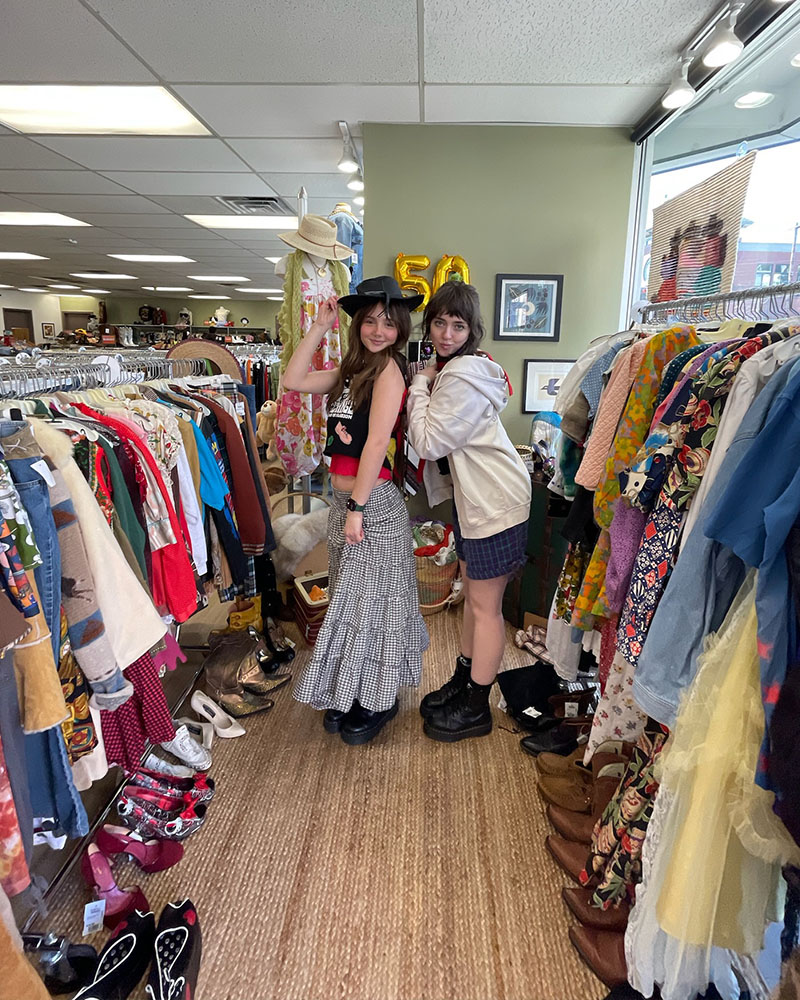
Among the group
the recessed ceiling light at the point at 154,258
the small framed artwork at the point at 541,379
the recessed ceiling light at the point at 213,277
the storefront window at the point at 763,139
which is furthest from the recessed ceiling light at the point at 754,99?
the recessed ceiling light at the point at 213,277

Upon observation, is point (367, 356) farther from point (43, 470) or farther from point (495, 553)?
point (43, 470)

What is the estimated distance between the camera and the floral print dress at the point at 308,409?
2.68m

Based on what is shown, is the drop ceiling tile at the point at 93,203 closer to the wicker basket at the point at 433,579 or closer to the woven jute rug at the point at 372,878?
the wicker basket at the point at 433,579

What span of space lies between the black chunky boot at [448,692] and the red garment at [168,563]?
970 mm

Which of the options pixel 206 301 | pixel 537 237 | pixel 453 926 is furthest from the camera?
pixel 206 301

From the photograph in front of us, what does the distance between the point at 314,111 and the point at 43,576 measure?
251cm

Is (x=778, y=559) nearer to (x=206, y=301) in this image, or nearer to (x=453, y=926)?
(x=453, y=926)

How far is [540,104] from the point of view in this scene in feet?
8.41

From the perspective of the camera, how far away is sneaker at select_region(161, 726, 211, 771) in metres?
1.82

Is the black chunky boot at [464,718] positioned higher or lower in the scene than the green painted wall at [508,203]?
lower

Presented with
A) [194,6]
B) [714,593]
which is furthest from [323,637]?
[194,6]

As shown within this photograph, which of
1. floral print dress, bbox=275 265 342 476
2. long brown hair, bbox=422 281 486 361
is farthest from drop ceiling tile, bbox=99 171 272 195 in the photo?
long brown hair, bbox=422 281 486 361

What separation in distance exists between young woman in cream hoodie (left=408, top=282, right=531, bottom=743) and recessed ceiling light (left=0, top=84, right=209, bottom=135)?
6.15ft

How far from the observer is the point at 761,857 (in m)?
0.90
